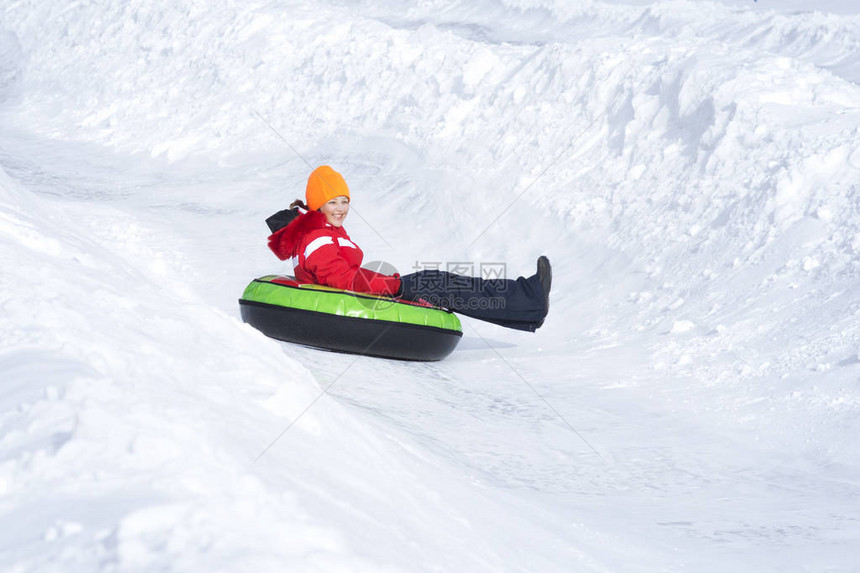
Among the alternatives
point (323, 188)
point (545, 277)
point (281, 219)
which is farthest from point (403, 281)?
point (281, 219)

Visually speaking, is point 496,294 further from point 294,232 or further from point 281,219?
point 281,219

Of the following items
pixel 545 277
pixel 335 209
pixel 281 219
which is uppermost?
pixel 281 219

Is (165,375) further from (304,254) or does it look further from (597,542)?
(304,254)

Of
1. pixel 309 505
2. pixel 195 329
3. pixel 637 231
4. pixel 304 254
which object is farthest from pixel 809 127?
pixel 309 505

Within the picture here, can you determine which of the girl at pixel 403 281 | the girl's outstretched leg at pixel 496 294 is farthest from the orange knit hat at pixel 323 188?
the girl's outstretched leg at pixel 496 294

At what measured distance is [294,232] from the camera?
6.16 metres

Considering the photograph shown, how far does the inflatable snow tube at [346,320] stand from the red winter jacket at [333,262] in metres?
0.12

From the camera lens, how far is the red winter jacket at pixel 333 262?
227 inches

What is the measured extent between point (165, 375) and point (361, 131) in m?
10.2

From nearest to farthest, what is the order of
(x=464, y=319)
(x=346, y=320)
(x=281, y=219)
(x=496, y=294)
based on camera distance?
(x=346, y=320), (x=496, y=294), (x=281, y=219), (x=464, y=319)

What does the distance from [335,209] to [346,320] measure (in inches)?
34.0

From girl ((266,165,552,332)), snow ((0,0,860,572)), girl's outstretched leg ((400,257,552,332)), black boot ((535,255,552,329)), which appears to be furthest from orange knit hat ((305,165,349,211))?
black boot ((535,255,552,329))

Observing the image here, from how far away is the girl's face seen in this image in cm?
587

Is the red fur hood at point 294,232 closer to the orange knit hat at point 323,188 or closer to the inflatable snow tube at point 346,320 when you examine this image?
the orange knit hat at point 323,188
